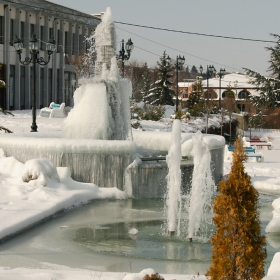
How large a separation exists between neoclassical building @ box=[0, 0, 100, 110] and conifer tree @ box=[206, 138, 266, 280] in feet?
98.1

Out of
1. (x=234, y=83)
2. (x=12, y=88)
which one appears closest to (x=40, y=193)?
(x=12, y=88)

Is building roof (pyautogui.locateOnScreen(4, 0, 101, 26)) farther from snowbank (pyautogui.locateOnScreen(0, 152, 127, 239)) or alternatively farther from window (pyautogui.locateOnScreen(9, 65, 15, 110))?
snowbank (pyautogui.locateOnScreen(0, 152, 127, 239))

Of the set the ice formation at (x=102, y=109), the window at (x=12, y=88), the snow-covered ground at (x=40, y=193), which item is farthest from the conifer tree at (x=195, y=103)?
the snow-covered ground at (x=40, y=193)

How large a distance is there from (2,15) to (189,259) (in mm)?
32297

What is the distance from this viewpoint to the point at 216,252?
15.8 ft

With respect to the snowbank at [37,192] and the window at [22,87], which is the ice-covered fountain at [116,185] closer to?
the snowbank at [37,192]

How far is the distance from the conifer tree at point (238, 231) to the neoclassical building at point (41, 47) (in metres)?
29.9

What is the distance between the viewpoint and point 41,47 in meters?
43.4

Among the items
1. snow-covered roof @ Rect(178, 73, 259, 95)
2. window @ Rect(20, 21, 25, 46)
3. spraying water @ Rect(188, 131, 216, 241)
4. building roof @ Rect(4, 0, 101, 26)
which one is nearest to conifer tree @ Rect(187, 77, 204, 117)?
building roof @ Rect(4, 0, 101, 26)

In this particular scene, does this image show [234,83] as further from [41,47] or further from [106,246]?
[106,246]

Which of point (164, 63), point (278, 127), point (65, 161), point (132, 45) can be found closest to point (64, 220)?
point (65, 161)

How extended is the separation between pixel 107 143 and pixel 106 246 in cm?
450

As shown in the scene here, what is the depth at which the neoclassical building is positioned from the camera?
38.0 m

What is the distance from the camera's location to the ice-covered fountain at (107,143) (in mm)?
13039
